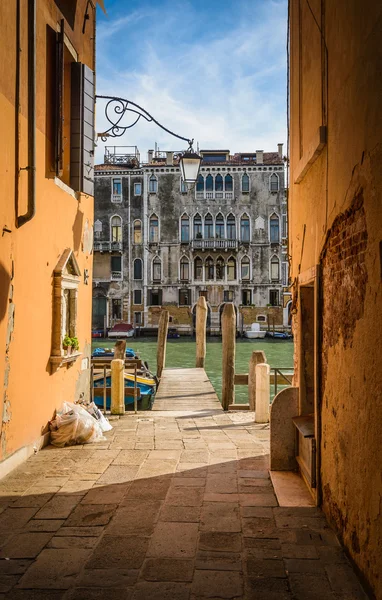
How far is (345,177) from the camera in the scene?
3.37 m

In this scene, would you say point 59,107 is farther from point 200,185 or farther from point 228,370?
point 200,185

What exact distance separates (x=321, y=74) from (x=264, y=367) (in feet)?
14.7

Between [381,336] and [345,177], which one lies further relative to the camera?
[345,177]

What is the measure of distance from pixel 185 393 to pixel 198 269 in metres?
27.4

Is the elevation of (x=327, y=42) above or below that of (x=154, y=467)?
above

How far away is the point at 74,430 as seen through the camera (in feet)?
20.5

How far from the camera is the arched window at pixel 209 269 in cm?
3819

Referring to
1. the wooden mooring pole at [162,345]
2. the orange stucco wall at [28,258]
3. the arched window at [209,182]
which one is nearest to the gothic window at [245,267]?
the arched window at [209,182]

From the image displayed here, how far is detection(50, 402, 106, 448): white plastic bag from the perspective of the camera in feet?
20.4

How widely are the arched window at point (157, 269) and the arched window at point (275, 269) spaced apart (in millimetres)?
8136

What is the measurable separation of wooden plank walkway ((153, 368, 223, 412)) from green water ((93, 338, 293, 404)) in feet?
15.1

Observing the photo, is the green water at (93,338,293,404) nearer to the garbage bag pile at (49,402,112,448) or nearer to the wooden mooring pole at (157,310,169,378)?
the wooden mooring pole at (157,310,169,378)

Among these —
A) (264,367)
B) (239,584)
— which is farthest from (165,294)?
(239,584)

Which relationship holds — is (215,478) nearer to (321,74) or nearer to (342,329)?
(342,329)
